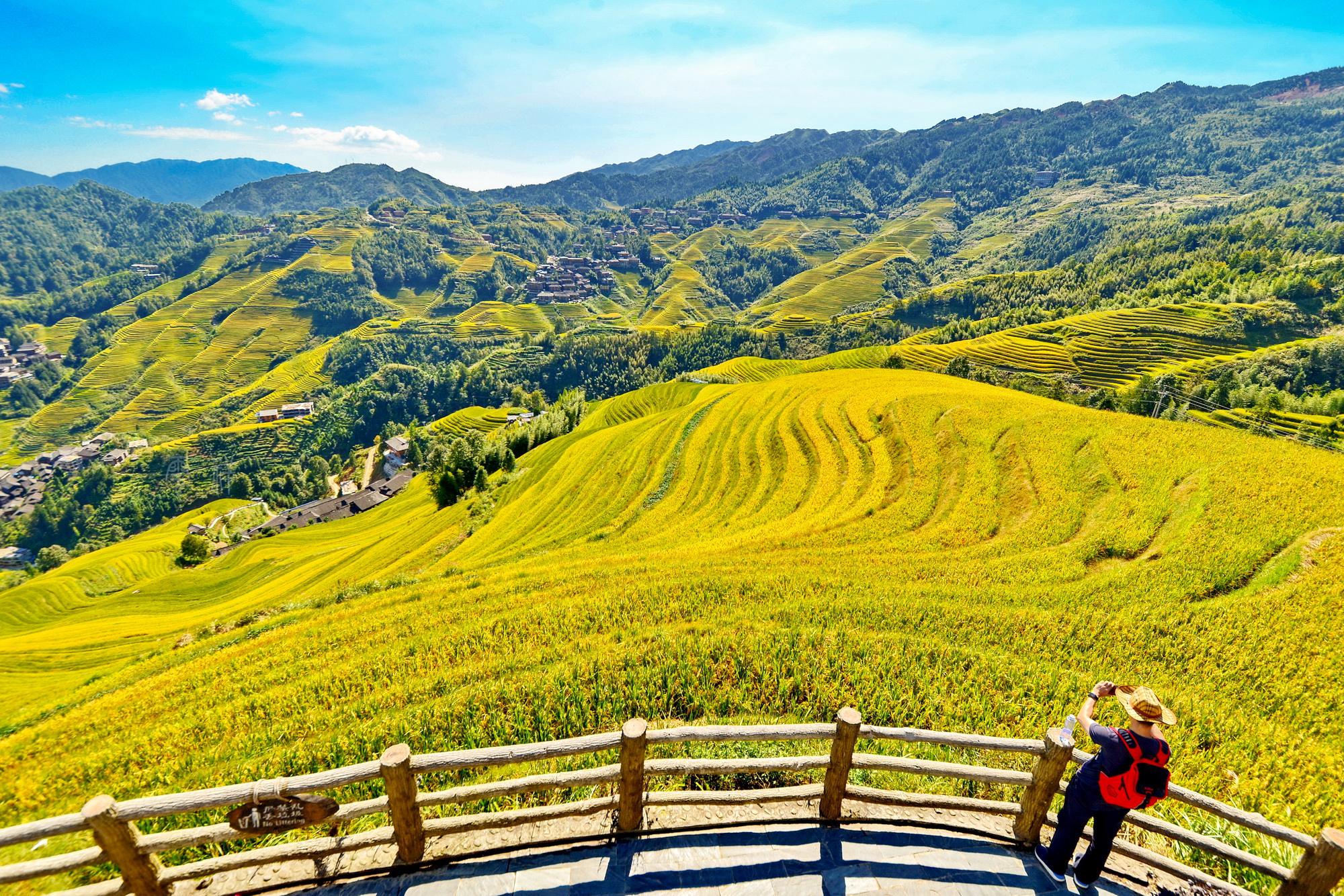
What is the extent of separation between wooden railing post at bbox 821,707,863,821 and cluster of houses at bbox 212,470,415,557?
103 m

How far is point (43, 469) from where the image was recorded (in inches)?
6378

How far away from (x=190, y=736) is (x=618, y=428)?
4637 centimetres

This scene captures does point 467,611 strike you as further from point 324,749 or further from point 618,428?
point 618,428

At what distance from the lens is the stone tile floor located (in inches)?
247

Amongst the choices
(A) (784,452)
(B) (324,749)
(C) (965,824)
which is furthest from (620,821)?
(A) (784,452)

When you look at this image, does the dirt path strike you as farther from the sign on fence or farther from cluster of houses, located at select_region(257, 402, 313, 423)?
the sign on fence

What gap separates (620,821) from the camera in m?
6.85

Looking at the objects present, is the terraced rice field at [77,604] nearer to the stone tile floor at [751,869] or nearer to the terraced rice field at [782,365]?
the stone tile floor at [751,869]

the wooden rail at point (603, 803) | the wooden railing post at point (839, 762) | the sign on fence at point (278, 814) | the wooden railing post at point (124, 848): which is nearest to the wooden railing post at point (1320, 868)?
the wooden rail at point (603, 803)

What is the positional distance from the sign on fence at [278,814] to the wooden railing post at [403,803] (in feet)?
2.23

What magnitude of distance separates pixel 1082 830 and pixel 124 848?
11.1m

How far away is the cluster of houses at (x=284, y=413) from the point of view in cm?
16425

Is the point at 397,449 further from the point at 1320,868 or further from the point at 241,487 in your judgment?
the point at 1320,868

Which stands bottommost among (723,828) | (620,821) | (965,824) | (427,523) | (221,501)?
(221,501)
